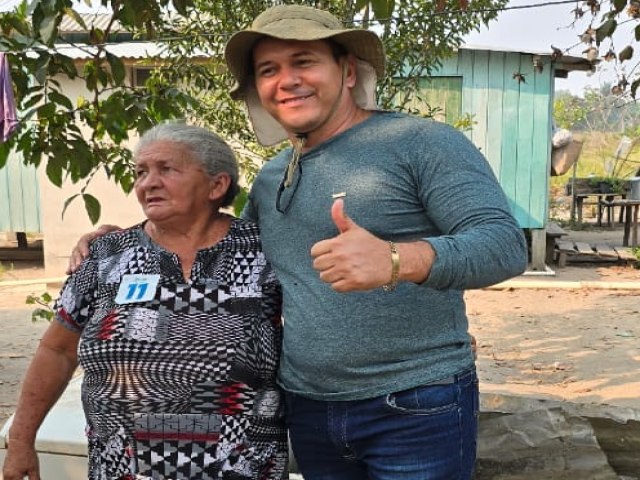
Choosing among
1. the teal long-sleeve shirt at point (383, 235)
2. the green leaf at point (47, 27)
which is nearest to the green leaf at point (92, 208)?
the green leaf at point (47, 27)

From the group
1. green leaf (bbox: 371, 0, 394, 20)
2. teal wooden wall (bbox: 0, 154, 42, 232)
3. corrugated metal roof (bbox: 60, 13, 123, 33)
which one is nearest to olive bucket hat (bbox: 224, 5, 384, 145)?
green leaf (bbox: 371, 0, 394, 20)

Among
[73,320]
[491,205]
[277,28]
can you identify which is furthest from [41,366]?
[491,205]

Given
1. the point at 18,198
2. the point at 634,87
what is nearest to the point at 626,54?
the point at 634,87

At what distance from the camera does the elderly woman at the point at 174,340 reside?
5.91 ft

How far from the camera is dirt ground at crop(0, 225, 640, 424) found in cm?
536

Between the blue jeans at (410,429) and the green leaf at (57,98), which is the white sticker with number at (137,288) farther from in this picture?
the green leaf at (57,98)

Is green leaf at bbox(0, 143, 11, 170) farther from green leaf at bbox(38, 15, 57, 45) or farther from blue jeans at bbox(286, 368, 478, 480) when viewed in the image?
blue jeans at bbox(286, 368, 478, 480)

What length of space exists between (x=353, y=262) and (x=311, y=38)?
0.61 meters

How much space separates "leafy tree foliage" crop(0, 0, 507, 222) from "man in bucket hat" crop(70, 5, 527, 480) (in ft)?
2.68

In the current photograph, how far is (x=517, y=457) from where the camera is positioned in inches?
100

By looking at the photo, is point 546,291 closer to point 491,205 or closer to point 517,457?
point 517,457

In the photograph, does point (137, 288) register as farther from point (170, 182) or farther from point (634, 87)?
point (634, 87)

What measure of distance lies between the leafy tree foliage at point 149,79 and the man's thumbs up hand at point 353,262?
1367 millimetres

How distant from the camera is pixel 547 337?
22.2 feet
